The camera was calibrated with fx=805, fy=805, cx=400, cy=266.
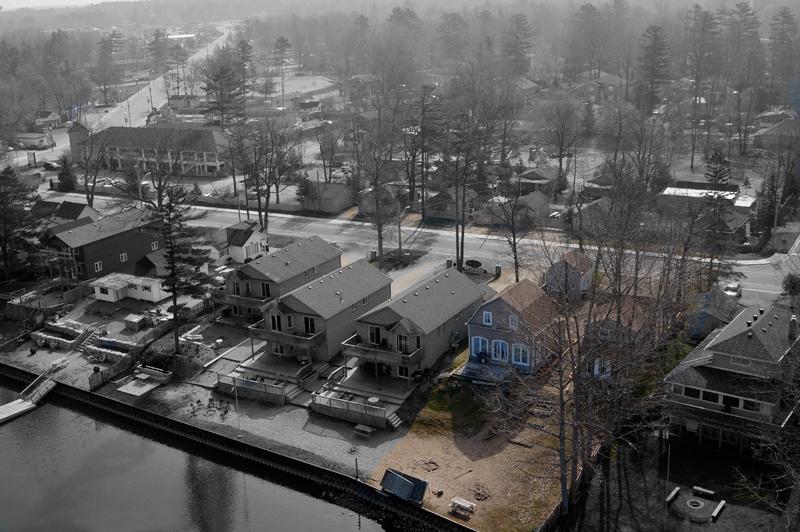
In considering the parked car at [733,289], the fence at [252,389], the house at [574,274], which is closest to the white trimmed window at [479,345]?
the house at [574,274]

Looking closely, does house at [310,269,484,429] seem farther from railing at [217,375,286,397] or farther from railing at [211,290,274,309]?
railing at [211,290,274,309]

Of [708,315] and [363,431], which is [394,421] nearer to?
[363,431]

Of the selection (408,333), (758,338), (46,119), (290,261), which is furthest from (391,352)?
(46,119)

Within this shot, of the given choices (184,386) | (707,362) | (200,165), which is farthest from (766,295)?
(200,165)

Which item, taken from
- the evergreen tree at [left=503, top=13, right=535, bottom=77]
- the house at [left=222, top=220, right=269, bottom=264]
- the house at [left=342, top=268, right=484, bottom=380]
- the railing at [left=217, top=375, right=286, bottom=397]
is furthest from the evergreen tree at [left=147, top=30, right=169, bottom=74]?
the house at [left=342, top=268, right=484, bottom=380]

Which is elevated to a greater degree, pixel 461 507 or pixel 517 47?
pixel 517 47

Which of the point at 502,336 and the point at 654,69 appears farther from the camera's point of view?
the point at 654,69

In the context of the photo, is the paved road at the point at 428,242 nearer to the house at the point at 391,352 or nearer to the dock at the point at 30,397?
the house at the point at 391,352
